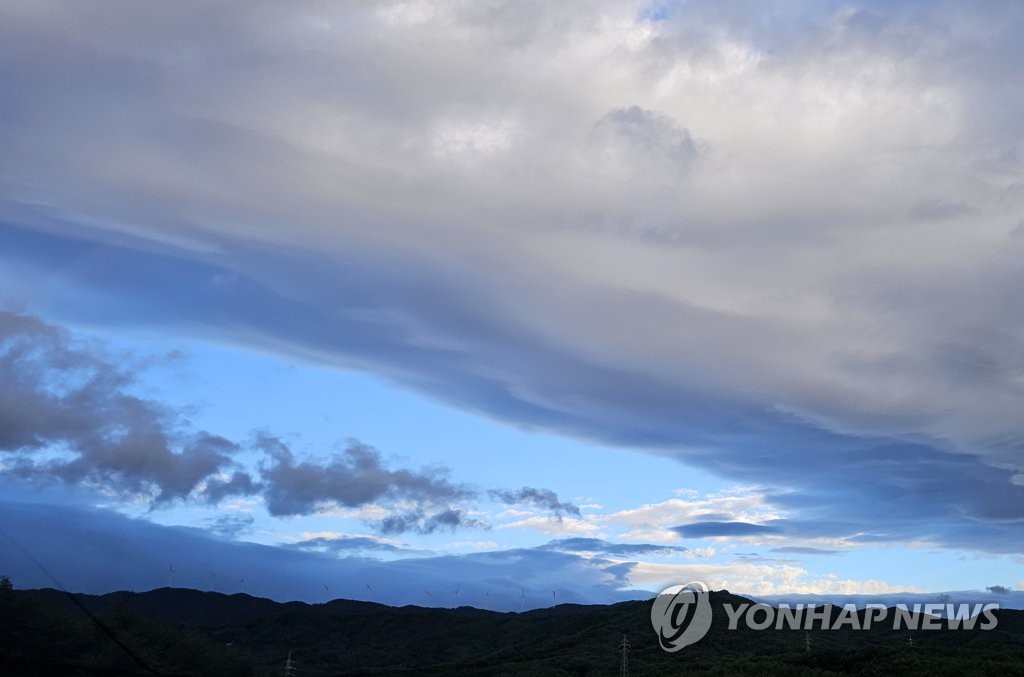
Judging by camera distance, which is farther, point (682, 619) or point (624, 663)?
point (682, 619)

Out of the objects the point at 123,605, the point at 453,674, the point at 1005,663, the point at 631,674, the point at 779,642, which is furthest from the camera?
the point at 779,642

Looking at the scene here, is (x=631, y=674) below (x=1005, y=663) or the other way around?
below

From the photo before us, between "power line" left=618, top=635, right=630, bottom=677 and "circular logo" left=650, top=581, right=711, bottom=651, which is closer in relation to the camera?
"power line" left=618, top=635, right=630, bottom=677

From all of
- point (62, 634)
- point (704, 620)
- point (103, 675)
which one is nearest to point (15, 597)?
point (62, 634)

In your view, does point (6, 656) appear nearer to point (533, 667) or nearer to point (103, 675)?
point (103, 675)

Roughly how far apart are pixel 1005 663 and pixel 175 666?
84.0 m

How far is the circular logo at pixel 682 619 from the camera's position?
16900 centimetres

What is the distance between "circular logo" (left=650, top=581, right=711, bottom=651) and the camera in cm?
16900

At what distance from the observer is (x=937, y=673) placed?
7950cm

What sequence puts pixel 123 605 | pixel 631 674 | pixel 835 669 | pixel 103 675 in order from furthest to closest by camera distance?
pixel 631 674
pixel 123 605
pixel 835 669
pixel 103 675

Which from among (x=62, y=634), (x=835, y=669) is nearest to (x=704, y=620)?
(x=835, y=669)

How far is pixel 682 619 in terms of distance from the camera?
18175 centimetres

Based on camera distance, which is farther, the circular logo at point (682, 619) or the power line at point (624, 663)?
the circular logo at point (682, 619)

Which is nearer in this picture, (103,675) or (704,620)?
(103,675)
